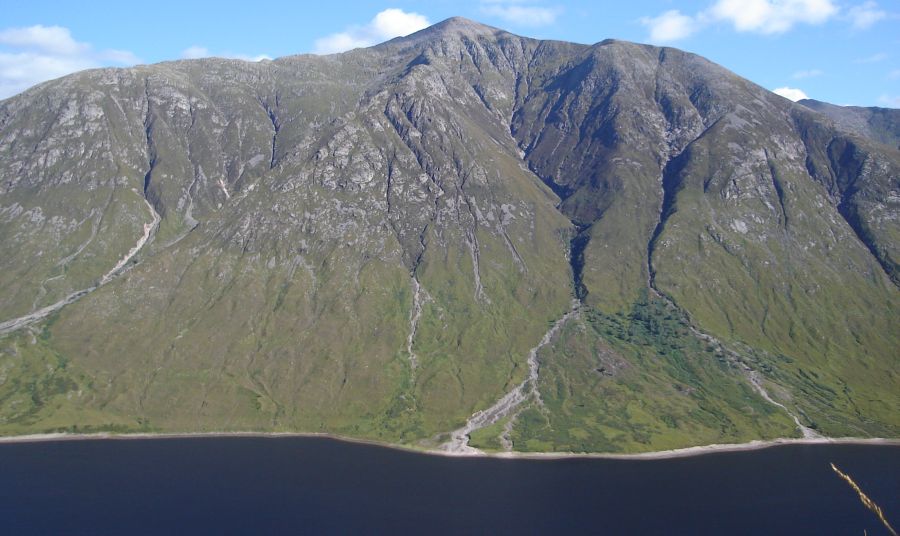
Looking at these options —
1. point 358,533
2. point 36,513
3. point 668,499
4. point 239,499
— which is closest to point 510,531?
point 358,533

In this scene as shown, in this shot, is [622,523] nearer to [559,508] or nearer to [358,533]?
[559,508]

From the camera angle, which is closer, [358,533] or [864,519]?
[358,533]

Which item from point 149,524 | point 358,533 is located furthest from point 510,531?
point 149,524

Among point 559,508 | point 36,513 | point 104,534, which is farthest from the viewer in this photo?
point 559,508

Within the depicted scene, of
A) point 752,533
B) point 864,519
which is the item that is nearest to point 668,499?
point 752,533

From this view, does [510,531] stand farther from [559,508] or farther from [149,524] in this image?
[149,524]

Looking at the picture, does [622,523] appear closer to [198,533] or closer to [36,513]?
[198,533]

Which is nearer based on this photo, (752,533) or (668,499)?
(752,533)

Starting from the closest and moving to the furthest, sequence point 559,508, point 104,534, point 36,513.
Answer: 1. point 104,534
2. point 36,513
3. point 559,508
